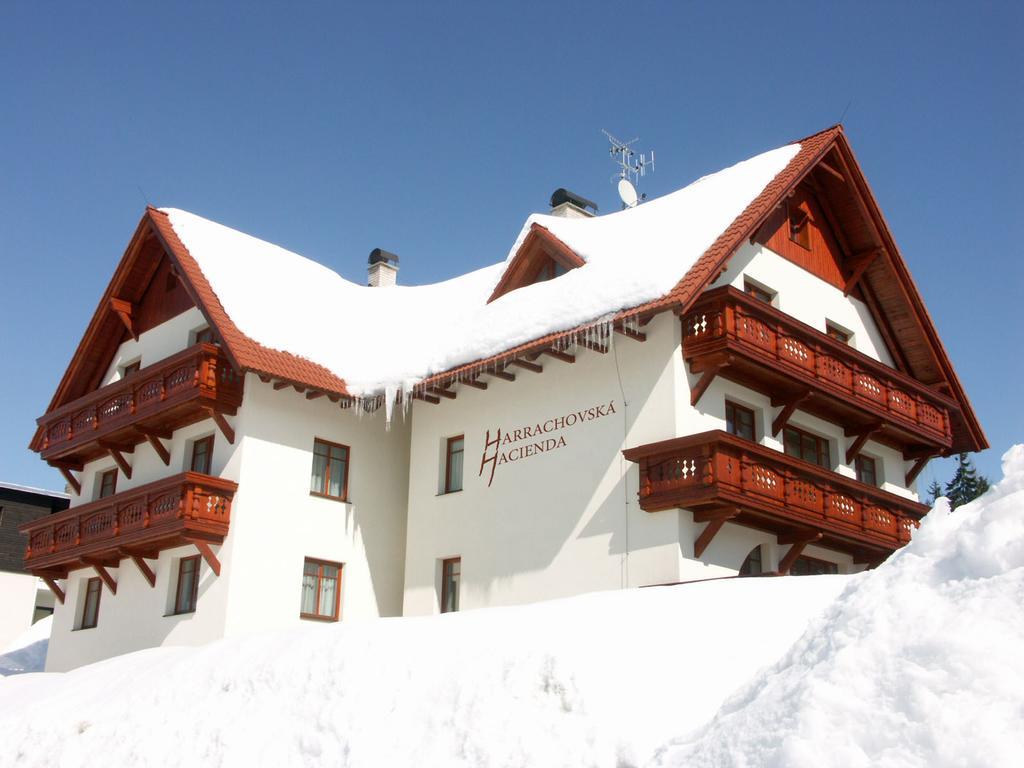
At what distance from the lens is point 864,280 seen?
25.3 meters

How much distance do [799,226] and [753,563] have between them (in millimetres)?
7644

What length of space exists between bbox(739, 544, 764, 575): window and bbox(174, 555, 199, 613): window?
11.1m

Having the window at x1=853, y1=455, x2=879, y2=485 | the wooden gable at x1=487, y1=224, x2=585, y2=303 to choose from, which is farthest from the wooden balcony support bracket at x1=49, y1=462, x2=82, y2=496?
the window at x1=853, y1=455, x2=879, y2=485

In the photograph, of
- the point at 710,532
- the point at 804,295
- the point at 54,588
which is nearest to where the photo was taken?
the point at 710,532

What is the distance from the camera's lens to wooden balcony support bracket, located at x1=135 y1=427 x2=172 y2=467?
24609 millimetres

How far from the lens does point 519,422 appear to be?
2261cm

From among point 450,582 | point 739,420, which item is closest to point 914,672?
point 739,420

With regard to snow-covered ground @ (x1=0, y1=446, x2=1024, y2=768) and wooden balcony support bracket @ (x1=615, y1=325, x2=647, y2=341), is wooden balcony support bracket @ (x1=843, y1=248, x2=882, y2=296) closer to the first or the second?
wooden balcony support bracket @ (x1=615, y1=325, x2=647, y2=341)

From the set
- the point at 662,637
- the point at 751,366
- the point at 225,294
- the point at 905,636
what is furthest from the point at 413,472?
the point at 905,636

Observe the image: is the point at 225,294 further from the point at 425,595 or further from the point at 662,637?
the point at 662,637

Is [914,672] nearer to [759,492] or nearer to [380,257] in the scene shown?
[759,492]

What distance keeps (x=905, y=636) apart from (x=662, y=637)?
157 inches

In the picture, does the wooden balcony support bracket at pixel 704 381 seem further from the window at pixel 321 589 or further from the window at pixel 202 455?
the window at pixel 202 455

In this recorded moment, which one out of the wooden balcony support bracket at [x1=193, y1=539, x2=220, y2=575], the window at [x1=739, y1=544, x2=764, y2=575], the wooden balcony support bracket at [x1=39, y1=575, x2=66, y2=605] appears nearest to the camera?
the window at [x1=739, y1=544, x2=764, y2=575]
